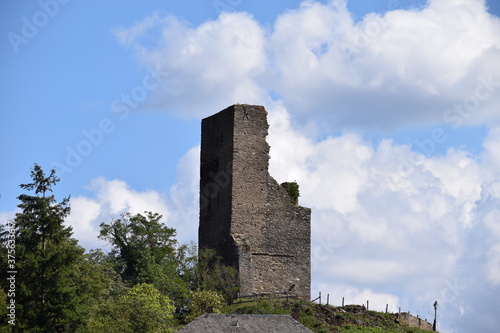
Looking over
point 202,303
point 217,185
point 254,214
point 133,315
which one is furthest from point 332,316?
point 133,315

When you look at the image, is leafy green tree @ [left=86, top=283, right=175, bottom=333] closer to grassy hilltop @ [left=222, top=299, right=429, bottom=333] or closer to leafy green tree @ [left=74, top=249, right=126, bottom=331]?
leafy green tree @ [left=74, top=249, right=126, bottom=331]

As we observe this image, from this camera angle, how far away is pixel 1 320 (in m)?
68.8

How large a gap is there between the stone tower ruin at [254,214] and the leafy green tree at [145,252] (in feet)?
8.01

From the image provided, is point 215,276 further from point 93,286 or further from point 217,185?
point 93,286

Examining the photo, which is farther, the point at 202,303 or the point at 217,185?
the point at 217,185

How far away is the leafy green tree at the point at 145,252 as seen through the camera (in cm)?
8281

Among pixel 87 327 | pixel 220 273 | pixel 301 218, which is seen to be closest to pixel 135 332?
pixel 87 327

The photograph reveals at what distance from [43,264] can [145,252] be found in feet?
47.2

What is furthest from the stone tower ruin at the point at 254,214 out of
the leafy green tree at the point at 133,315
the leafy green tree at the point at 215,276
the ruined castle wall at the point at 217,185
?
the leafy green tree at the point at 133,315

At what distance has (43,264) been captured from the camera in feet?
229

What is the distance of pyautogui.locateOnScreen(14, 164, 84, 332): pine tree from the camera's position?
6925 centimetres

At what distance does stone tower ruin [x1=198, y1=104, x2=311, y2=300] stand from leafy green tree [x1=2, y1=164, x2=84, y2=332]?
14318 millimetres

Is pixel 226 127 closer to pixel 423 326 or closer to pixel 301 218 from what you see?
pixel 301 218

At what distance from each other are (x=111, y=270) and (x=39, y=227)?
1027cm
